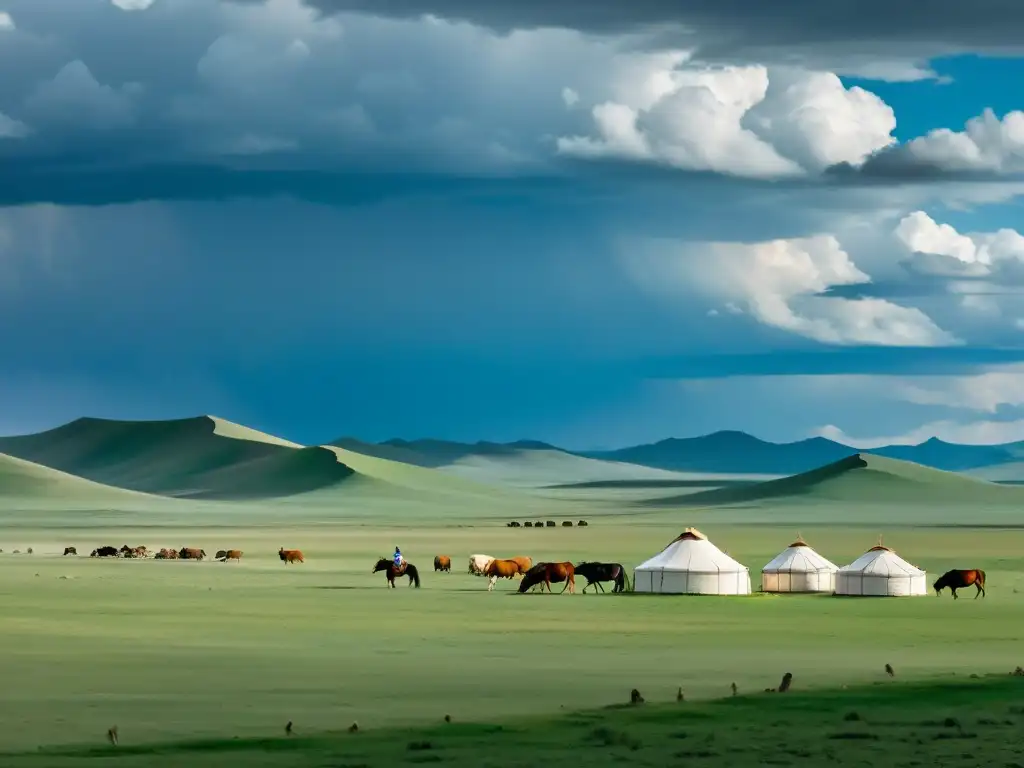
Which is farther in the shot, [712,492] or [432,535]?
[712,492]

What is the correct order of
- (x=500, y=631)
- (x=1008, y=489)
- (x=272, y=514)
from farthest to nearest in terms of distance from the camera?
(x=1008, y=489)
(x=272, y=514)
(x=500, y=631)

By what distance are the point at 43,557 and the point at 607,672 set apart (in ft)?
164

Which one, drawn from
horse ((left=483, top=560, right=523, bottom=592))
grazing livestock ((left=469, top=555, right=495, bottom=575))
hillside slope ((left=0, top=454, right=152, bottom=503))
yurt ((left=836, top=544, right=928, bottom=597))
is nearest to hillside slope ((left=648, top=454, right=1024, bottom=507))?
hillside slope ((left=0, top=454, right=152, bottom=503))

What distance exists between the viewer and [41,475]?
17600 centimetres

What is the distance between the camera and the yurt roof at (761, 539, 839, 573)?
56750mm

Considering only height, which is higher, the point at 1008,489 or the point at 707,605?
the point at 1008,489

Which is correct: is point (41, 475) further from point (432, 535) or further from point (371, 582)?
point (371, 582)

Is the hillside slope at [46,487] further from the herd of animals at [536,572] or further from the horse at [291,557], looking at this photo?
the herd of animals at [536,572]

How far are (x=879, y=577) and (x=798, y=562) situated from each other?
328 cm

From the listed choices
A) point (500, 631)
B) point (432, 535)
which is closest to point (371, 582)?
point (500, 631)

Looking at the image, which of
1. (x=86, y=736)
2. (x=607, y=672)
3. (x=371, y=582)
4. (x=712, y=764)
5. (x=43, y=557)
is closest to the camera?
(x=712, y=764)

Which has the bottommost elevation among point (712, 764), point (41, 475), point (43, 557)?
point (712, 764)

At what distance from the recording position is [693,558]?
178 ft

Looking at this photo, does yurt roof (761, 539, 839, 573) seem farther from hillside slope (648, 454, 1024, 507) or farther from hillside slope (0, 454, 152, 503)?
hillside slope (648, 454, 1024, 507)
